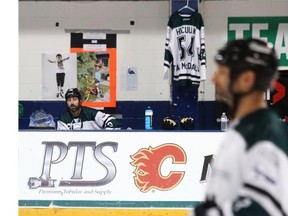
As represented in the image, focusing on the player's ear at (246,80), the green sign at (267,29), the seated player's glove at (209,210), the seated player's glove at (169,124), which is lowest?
the seated player's glove at (209,210)

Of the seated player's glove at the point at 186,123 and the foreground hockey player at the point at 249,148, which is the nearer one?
the foreground hockey player at the point at 249,148

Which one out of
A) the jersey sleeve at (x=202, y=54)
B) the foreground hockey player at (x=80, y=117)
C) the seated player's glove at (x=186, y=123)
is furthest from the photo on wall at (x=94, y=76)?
the seated player's glove at (x=186, y=123)

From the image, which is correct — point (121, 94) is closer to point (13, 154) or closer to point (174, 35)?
point (174, 35)

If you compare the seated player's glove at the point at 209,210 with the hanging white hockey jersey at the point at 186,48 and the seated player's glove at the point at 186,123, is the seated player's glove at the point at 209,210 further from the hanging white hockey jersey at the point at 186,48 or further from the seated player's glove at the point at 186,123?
the hanging white hockey jersey at the point at 186,48

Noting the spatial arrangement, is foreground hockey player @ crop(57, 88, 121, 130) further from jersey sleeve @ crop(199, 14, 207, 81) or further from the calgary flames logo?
jersey sleeve @ crop(199, 14, 207, 81)

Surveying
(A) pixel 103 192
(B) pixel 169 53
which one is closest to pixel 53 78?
(B) pixel 169 53

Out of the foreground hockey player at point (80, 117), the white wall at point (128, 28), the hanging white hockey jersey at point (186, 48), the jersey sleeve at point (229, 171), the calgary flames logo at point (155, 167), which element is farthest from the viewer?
the white wall at point (128, 28)

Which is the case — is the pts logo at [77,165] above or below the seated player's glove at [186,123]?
below

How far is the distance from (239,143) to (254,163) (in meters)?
0.07

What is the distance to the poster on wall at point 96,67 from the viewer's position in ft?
24.7

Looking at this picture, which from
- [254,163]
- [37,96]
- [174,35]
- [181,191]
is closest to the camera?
[254,163]

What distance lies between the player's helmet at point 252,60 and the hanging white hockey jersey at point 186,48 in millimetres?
5112

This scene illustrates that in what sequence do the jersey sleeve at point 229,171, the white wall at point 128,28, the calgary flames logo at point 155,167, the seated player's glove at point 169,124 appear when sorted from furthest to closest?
the white wall at point 128,28, the seated player's glove at point 169,124, the calgary flames logo at point 155,167, the jersey sleeve at point 229,171

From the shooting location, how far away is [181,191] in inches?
192
